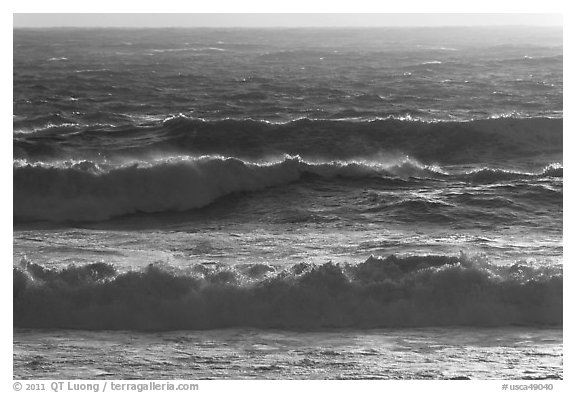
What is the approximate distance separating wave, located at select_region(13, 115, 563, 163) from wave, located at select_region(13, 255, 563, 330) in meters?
4.08

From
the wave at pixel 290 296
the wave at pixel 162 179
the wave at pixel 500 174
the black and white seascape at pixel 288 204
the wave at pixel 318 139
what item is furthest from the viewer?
the wave at pixel 318 139

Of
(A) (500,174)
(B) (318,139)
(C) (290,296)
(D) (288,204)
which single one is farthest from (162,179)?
(A) (500,174)

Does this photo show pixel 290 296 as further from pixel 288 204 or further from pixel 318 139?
pixel 318 139

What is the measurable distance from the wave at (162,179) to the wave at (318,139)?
0.48 m

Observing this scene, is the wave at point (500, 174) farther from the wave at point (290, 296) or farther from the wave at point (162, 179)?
the wave at point (290, 296)

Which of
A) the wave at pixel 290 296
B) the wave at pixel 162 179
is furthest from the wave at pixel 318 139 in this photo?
the wave at pixel 290 296

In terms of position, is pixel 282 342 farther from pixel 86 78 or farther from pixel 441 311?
pixel 86 78

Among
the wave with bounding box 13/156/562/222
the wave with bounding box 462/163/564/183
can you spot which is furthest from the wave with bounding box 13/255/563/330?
the wave with bounding box 462/163/564/183

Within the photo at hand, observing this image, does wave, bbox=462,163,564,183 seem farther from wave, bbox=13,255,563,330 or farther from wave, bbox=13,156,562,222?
wave, bbox=13,255,563,330

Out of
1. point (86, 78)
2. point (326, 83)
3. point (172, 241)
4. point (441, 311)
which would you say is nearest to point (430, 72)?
point (326, 83)

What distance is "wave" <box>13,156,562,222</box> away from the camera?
9.41 m

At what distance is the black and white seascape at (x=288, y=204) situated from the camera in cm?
616

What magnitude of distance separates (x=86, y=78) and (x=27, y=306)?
7.90m
